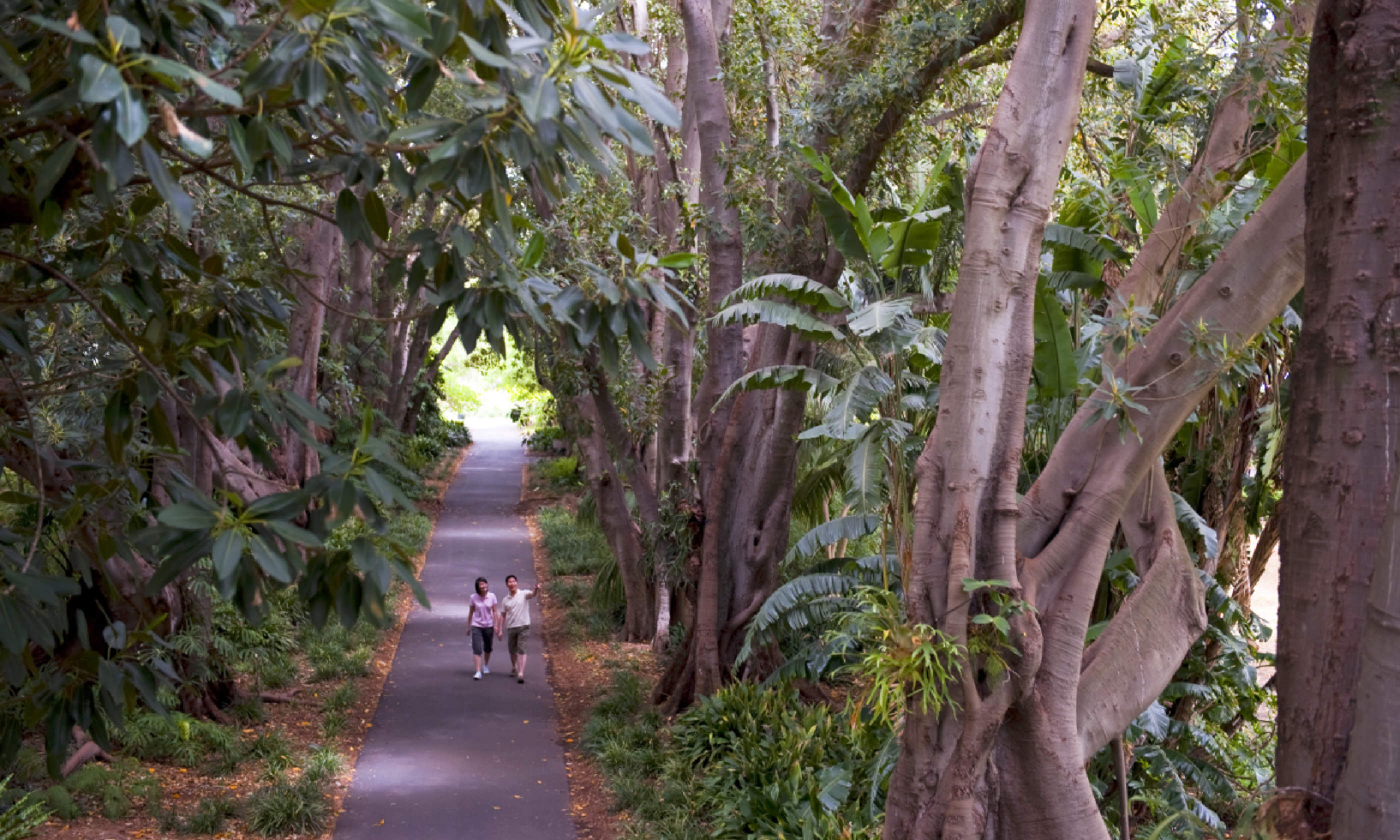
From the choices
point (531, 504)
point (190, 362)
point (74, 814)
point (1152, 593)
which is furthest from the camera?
point (531, 504)

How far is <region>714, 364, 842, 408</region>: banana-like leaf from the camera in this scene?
8023 mm

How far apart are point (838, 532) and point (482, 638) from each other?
23.5 ft

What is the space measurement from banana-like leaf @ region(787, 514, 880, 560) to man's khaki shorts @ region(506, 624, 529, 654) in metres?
5.91

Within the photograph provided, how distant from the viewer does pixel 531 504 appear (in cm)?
3123

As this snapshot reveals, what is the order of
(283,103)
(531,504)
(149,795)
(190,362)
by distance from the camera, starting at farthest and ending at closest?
(531,504) → (149,795) → (190,362) → (283,103)

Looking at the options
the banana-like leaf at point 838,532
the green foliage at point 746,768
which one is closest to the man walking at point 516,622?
the green foliage at point 746,768

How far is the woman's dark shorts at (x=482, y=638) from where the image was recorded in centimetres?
1547

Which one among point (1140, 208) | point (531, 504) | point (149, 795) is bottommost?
point (149, 795)

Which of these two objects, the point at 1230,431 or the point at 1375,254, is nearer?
the point at 1375,254

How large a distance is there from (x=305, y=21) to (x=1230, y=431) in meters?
9.17

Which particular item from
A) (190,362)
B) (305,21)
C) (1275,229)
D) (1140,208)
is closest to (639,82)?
(305,21)

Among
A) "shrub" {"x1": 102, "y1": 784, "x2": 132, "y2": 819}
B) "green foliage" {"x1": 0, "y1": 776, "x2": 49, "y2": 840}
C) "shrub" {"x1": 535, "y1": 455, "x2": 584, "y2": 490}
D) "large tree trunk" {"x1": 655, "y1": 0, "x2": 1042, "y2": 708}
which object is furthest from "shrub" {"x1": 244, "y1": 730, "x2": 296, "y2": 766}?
"shrub" {"x1": 535, "y1": 455, "x2": 584, "y2": 490}

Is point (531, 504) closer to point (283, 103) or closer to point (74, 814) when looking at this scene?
point (74, 814)

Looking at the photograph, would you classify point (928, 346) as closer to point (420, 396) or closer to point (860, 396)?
point (860, 396)
